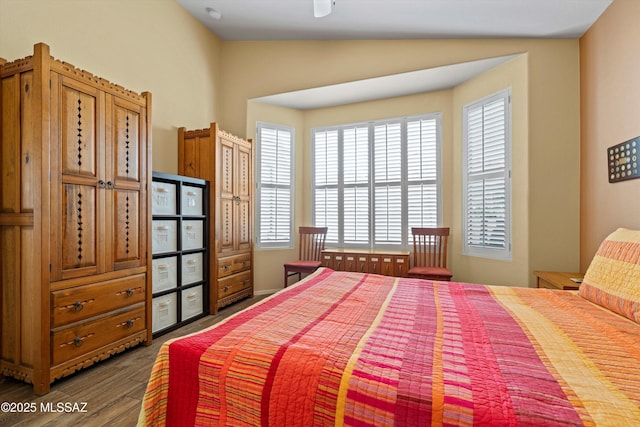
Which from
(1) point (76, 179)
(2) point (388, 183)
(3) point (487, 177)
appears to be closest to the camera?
(1) point (76, 179)

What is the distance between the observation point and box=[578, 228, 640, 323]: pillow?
56.2 inches

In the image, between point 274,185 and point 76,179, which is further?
point 274,185

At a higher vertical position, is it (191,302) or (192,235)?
(192,235)

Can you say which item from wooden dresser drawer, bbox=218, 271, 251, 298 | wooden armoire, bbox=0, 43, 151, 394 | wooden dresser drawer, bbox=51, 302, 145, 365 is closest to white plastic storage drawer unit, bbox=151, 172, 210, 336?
wooden dresser drawer, bbox=218, 271, 251, 298

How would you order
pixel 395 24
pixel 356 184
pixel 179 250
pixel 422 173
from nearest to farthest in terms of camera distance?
pixel 179 250
pixel 395 24
pixel 422 173
pixel 356 184

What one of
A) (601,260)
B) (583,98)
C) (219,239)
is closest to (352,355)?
(601,260)

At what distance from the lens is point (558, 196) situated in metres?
2.95

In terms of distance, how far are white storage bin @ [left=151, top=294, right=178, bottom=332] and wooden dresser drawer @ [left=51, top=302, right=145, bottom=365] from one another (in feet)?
0.73

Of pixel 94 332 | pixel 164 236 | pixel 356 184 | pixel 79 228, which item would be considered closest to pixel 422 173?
pixel 356 184

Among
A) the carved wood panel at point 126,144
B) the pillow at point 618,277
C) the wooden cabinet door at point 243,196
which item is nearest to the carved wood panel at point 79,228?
the carved wood panel at point 126,144

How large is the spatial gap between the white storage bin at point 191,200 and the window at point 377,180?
1.75 meters

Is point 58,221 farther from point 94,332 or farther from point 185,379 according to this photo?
point 185,379

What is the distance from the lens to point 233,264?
11.9 ft

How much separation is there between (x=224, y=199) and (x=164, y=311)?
133 centimetres
